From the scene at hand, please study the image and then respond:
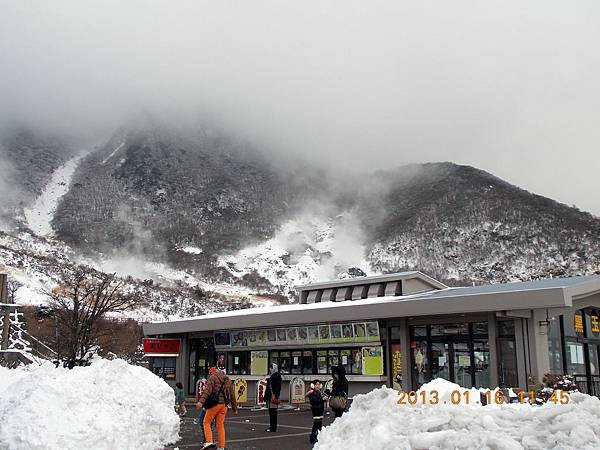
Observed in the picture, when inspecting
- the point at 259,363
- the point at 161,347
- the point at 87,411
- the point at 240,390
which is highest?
the point at 161,347

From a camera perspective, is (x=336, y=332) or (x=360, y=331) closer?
(x=360, y=331)

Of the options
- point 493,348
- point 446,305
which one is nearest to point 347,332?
point 446,305

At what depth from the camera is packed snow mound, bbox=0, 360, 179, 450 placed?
952 cm

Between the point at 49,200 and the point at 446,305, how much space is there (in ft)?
500

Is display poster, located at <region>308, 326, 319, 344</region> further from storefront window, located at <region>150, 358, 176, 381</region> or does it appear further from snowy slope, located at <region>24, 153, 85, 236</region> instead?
snowy slope, located at <region>24, 153, 85, 236</region>

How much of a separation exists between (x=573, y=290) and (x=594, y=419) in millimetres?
11795

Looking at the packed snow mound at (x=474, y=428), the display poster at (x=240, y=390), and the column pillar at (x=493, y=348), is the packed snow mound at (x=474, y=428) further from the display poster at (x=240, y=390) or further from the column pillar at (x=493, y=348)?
the display poster at (x=240, y=390)

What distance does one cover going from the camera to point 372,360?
72.1 feet

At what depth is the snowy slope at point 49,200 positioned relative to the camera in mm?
136750

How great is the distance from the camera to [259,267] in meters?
135

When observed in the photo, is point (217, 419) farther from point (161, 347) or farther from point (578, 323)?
point (161, 347)

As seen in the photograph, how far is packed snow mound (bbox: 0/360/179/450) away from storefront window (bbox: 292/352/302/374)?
491 inches

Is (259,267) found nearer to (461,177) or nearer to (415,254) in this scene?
(415,254)
